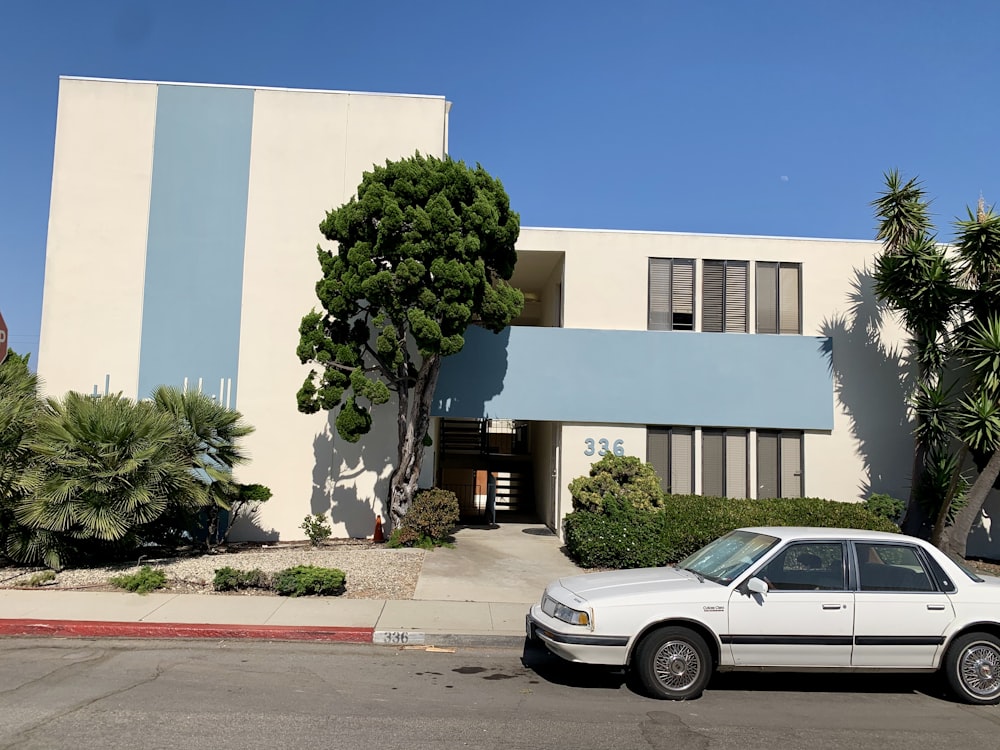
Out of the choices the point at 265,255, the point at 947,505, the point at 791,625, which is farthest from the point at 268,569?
the point at 947,505

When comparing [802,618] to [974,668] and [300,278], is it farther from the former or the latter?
[300,278]

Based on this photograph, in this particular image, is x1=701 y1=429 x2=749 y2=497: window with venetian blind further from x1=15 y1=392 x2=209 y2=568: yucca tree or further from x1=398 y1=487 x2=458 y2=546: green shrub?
x1=15 y1=392 x2=209 y2=568: yucca tree

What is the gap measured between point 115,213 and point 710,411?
13497mm

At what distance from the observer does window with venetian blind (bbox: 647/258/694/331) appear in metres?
16.0

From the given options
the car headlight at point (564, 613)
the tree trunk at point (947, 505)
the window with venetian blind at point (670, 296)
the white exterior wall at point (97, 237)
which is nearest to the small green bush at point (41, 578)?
the white exterior wall at point (97, 237)

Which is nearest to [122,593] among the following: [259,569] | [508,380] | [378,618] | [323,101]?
[259,569]

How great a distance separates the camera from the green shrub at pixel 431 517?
13.5 m

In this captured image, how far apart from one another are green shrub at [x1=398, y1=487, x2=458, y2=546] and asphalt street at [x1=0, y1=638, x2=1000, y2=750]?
5.49m

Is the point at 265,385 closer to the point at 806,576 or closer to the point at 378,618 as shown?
the point at 378,618

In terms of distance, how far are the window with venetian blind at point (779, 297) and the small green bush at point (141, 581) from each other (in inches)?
496

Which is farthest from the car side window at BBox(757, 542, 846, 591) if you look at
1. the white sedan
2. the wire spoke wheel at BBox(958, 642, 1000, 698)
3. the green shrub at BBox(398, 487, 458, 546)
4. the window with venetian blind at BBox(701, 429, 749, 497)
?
the window with venetian blind at BBox(701, 429, 749, 497)

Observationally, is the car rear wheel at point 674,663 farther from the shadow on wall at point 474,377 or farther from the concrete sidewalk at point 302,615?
the shadow on wall at point 474,377

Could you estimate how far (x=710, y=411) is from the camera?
51.1ft

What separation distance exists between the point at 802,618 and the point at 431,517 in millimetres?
8100
